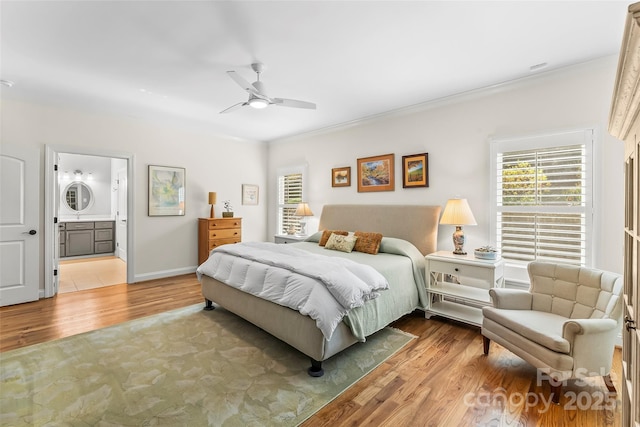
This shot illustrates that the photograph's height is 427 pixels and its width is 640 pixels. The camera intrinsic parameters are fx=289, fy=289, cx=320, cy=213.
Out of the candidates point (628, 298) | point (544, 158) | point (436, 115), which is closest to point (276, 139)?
point (436, 115)

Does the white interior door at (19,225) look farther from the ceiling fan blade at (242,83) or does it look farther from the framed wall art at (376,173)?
the framed wall art at (376,173)

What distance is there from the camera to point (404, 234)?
13.4ft

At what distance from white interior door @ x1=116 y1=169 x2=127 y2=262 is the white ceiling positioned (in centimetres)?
321

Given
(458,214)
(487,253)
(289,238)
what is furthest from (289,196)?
(487,253)

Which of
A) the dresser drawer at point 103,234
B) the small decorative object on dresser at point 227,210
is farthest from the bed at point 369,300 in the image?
the dresser drawer at point 103,234

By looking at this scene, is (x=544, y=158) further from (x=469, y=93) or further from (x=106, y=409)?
(x=106, y=409)

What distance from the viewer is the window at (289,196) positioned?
5.97 meters

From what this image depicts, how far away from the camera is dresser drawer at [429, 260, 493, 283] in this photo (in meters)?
3.01

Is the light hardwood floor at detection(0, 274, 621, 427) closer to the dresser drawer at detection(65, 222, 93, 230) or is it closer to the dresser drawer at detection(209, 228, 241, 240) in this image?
the dresser drawer at detection(209, 228, 241, 240)

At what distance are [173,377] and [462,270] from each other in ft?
9.59

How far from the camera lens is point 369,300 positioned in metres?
2.62

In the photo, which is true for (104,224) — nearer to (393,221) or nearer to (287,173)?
(287,173)

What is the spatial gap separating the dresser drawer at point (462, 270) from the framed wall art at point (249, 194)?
4201 mm

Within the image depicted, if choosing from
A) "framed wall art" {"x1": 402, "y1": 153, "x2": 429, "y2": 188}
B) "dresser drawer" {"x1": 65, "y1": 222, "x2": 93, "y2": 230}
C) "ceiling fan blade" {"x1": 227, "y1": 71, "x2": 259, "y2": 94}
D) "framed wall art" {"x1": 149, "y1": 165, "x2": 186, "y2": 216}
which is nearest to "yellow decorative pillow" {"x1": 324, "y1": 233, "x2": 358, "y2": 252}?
"framed wall art" {"x1": 402, "y1": 153, "x2": 429, "y2": 188}
